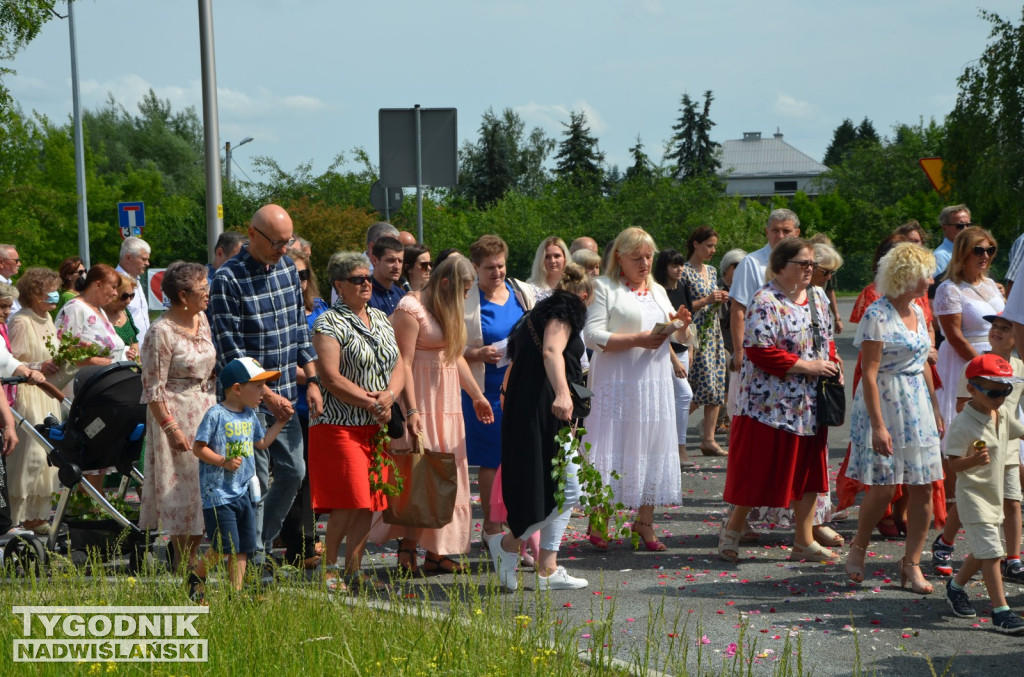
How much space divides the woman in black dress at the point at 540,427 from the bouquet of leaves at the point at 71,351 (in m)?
3.47

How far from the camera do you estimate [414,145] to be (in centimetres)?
1327

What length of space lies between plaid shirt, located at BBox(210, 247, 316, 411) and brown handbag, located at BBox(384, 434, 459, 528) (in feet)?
2.60

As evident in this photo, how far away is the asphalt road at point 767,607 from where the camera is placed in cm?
564

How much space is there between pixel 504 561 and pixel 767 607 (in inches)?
60.7

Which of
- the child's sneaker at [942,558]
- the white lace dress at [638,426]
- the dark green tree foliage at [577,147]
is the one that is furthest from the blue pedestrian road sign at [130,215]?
the dark green tree foliage at [577,147]

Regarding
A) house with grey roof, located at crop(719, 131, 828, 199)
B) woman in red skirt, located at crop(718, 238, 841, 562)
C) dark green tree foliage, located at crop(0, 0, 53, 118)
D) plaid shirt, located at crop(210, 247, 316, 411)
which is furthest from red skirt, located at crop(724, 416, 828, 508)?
house with grey roof, located at crop(719, 131, 828, 199)

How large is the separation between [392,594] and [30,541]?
3362mm

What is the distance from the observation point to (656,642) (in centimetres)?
476

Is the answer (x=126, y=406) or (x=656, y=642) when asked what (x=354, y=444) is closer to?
(x=126, y=406)

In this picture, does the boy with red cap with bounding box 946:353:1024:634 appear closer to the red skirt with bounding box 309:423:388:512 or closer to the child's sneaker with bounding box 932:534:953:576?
the child's sneaker with bounding box 932:534:953:576

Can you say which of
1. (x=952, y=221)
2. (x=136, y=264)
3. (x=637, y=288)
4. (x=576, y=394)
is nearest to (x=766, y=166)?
(x=952, y=221)

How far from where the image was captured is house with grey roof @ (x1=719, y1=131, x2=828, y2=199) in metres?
159

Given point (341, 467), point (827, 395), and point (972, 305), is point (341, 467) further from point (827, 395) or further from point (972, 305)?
point (972, 305)

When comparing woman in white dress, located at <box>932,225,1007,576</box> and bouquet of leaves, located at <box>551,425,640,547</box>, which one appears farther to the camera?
woman in white dress, located at <box>932,225,1007,576</box>
